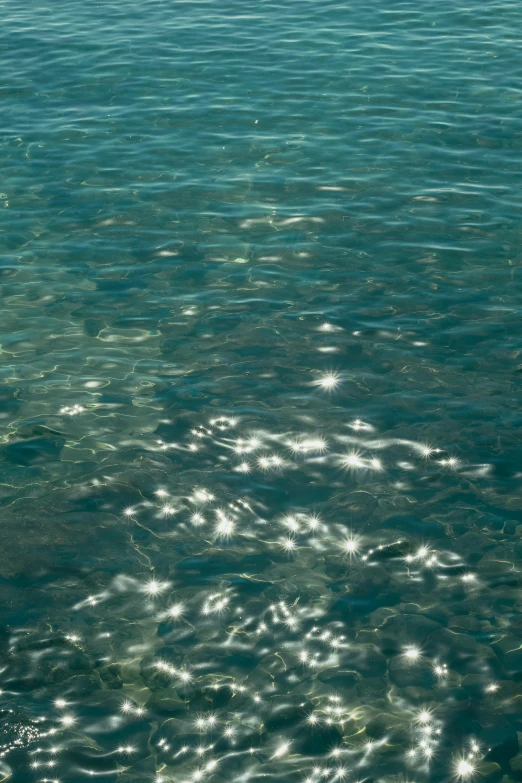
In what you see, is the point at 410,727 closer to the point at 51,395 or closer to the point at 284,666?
the point at 284,666

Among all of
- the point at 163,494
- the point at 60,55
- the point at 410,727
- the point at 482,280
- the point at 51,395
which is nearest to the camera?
the point at 410,727

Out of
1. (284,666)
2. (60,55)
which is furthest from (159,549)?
(60,55)

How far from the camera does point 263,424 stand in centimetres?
1462

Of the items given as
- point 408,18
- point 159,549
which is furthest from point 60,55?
point 159,549

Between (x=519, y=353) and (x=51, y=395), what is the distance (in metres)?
9.22

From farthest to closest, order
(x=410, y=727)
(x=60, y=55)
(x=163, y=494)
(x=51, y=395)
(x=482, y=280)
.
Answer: (x=60, y=55) → (x=482, y=280) → (x=51, y=395) → (x=163, y=494) → (x=410, y=727)

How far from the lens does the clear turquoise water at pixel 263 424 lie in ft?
33.6

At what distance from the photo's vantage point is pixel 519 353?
52.3ft

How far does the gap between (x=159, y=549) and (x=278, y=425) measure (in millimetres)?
3399

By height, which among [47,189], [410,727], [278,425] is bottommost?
[410,727]

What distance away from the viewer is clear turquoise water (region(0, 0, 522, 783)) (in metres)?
10.2

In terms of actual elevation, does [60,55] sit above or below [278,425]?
above

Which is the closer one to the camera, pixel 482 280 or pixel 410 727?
pixel 410 727

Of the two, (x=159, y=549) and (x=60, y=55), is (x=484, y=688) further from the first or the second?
(x=60, y=55)
